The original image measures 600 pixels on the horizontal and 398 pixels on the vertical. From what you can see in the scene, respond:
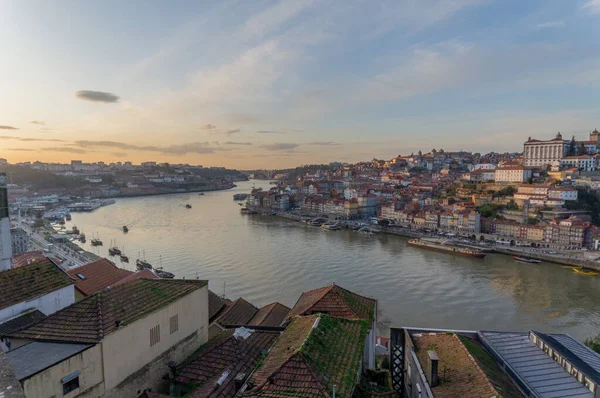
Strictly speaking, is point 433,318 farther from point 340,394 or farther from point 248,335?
point 340,394

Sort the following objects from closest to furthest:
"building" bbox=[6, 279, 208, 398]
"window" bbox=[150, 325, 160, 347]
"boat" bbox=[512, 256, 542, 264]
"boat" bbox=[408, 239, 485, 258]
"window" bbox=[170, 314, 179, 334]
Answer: "building" bbox=[6, 279, 208, 398]
"window" bbox=[150, 325, 160, 347]
"window" bbox=[170, 314, 179, 334]
"boat" bbox=[512, 256, 542, 264]
"boat" bbox=[408, 239, 485, 258]

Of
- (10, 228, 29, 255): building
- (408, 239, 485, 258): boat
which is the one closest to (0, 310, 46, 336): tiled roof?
(10, 228, 29, 255): building

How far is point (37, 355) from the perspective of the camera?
6.97 ft

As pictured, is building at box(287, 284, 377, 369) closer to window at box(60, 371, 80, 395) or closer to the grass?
the grass

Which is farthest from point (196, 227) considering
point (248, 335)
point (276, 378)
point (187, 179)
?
point (187, 179)

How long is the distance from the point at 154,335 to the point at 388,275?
8097 mm

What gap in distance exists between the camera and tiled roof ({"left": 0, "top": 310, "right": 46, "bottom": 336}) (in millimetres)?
2537

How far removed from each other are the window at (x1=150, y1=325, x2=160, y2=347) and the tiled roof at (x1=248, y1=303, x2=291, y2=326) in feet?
6.42

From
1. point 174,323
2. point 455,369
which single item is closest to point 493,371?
point 455,369

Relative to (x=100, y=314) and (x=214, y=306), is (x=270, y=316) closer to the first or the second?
(x=214, y=306)

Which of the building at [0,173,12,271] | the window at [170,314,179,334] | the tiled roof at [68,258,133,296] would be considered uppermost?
the building at [0,173,12,271]

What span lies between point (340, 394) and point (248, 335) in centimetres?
137

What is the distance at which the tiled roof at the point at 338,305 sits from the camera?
3572mm

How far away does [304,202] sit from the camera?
26.1 m
